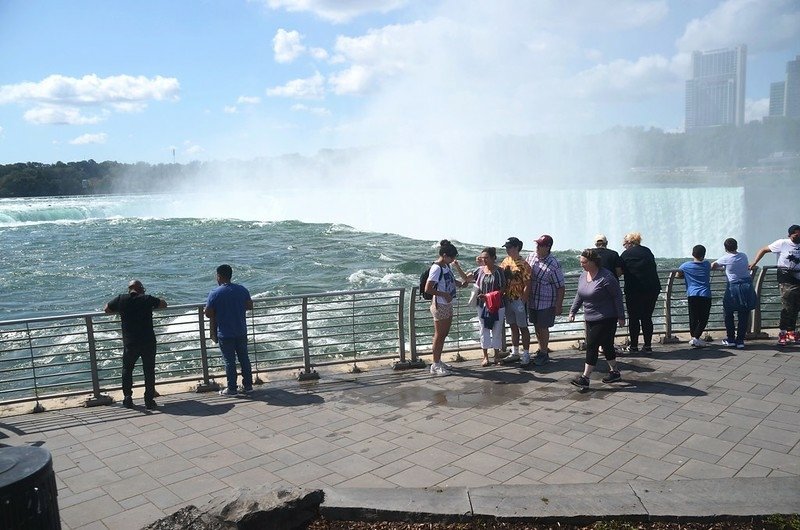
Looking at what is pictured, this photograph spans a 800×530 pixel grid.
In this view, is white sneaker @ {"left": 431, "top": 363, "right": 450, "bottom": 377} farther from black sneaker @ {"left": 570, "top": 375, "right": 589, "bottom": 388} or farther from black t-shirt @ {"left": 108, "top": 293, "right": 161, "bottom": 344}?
black t-shirt @ {"left": 108, "top": 293, "right": 161, "bottom": 344}

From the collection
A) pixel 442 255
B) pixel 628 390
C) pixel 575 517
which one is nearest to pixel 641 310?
pixel 628 390

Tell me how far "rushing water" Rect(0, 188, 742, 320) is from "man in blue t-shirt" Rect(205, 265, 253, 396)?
15.1m

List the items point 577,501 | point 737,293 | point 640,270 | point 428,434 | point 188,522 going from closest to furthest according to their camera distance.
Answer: point 188,522
point 577,501
point 428,434
point 640,270
point 737,293

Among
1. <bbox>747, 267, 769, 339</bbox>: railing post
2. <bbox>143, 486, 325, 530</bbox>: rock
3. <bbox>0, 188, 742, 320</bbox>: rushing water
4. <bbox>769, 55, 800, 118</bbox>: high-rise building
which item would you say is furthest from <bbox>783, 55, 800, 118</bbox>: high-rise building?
<bbox>143, 486, 325, 530</bbox>: rock

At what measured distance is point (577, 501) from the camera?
4070mm

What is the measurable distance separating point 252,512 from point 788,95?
106470 millimetres

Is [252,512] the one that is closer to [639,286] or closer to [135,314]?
[135,314]

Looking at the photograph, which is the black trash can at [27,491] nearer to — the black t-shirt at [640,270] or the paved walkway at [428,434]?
the paved walkway at [428,434]

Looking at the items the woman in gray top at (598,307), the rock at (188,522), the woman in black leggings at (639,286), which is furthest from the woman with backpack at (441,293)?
the rock at (188,522)

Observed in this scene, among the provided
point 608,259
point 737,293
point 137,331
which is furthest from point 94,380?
point 737,293

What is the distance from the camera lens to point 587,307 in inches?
271

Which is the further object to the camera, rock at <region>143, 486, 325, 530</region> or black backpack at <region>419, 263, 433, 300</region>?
black backpack at <region>419, 263, 433, 300</region>

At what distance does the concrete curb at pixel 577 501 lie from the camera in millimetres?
3926

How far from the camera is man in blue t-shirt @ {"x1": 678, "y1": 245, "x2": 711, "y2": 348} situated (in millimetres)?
8508
